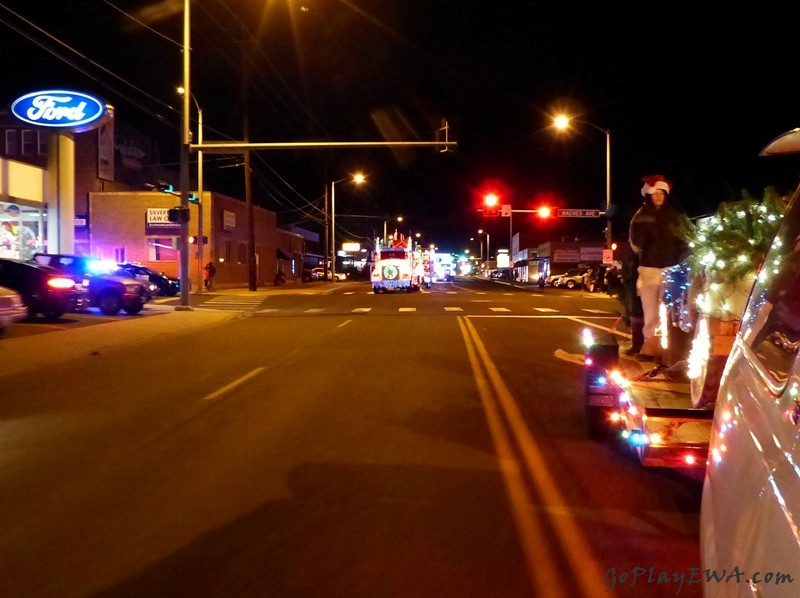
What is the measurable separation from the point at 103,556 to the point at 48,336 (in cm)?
1472

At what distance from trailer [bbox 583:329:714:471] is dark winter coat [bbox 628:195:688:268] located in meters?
1.10

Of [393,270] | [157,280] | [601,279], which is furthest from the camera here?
[393,270]

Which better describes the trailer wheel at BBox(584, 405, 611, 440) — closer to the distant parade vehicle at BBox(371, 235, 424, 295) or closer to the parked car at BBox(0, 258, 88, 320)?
the parked car at BBox(0, 258, 88, 320)

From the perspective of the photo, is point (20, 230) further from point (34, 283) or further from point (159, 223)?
point (159, 223)

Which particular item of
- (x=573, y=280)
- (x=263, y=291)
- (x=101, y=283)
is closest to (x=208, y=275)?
(x=263, y=291)

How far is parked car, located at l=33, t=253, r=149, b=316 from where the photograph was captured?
24250mm

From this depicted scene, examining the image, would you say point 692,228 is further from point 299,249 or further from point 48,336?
point 299,249

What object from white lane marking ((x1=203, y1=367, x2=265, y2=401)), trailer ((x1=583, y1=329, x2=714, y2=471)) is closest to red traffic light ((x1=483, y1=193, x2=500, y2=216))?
white lane marking ((x1=203, y1=367, x2=265, y2=401))

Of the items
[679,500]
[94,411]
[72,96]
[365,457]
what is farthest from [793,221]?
[72,96]

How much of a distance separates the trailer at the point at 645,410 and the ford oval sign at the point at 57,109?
24.5 meters

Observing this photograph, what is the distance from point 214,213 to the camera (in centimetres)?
5125

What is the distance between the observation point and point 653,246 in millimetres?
8766

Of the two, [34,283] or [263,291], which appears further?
[263,291]

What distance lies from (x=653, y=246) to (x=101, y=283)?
19.9 metres
